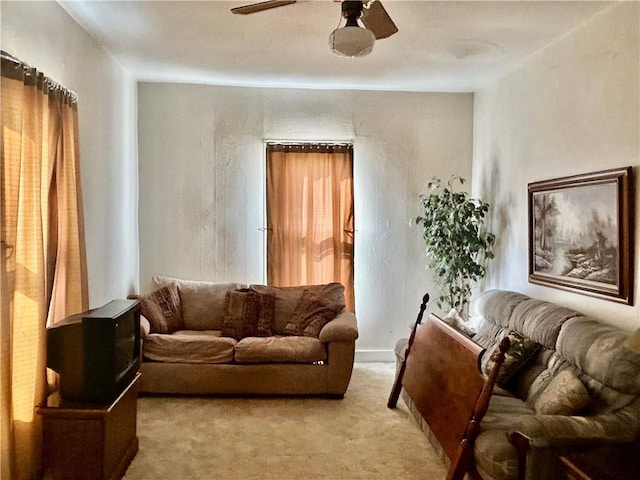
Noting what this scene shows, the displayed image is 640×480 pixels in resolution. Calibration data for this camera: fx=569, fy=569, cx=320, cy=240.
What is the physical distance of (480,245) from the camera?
5016mm

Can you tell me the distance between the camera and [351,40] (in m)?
2.65

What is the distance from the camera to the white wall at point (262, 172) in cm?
550

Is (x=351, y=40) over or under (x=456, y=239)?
over

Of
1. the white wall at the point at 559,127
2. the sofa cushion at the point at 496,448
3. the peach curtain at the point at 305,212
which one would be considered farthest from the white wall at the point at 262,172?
the sofa cushion at the point at 496,448

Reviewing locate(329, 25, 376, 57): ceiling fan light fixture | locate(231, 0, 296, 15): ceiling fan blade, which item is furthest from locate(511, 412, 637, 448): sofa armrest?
locate(231, 0, 296, 15): ceiling fan blade

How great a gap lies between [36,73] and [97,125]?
136 cm

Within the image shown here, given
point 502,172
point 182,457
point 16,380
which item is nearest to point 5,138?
point 16,380

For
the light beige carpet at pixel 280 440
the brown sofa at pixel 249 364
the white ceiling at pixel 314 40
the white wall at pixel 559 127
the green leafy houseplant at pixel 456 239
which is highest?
the white ceiling at pixel 314 40

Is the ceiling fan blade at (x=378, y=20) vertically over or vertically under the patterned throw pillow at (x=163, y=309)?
over

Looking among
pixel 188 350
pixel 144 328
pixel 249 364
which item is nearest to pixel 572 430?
pixel 249 364

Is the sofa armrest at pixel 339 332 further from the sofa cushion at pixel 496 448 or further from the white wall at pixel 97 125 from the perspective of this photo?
the white wall at pixel 97 125

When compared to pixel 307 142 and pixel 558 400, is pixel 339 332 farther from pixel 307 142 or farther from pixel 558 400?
pixel 307 142

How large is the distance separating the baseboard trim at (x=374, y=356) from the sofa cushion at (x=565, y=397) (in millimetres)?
2834

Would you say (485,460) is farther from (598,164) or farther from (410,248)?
(410,248)
